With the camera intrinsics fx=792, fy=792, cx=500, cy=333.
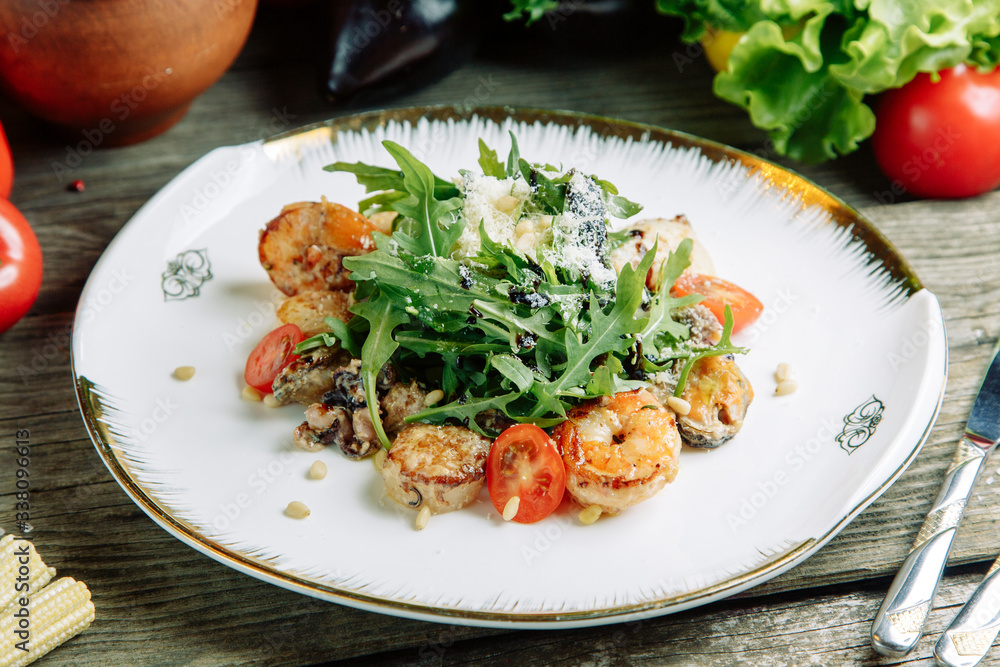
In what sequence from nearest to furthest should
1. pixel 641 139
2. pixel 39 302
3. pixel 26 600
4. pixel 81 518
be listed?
pixel 26 600, pixel 81 518, pixel 39 302, pixel 641 139

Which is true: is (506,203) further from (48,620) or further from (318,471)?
(48,620)

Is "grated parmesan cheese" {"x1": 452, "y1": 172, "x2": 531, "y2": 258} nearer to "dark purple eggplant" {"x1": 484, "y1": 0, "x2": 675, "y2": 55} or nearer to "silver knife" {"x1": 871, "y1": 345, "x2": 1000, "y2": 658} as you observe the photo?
"silver knife" {"x1": 871, "y1": 345, "x2": 1000, "y2": 658}

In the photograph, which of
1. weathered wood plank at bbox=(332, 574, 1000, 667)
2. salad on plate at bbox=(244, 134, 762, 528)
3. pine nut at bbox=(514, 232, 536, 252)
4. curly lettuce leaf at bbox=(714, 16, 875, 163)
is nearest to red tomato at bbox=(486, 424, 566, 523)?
salad on plate at bbox=(244, 134, 762, 528)

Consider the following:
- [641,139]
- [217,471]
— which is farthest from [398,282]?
[641,139]

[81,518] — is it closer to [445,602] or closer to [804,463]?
[445,602]

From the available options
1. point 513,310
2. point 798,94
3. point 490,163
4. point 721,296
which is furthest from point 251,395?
point 798,94

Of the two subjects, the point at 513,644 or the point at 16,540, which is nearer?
the point at 513,644
